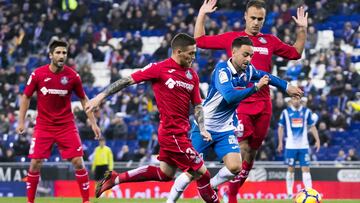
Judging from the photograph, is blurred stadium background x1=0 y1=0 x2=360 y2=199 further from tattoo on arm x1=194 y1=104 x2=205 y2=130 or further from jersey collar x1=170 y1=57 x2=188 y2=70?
jersey collar x1=170 y1=57 x2=188 y2=70

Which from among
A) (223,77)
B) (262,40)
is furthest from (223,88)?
(262,40)

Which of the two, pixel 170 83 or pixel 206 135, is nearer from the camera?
pixel 206 135

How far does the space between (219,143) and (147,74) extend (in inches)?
60.9

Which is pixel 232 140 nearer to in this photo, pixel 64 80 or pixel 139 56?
pixel 64 80

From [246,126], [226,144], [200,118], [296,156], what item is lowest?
[296,156]

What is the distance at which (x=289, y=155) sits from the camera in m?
21.5

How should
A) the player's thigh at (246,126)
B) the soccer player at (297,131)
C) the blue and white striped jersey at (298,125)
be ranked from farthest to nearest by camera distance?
1. the blue and white striped jersey at (298,125)
2. the soccer player at (297,131)
3. the player's thigh at (246,126)

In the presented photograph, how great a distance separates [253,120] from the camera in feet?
45.4

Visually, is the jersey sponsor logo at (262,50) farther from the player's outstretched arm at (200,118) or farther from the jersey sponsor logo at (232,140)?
the player's outstretched arm at (200,118)

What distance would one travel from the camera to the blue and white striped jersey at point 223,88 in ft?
40.8

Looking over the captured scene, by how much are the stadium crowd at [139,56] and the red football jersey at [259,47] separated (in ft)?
37.2

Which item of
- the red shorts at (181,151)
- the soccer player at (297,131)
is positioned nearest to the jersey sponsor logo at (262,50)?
the red shorts at (181,151)

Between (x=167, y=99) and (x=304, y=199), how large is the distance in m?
2.56

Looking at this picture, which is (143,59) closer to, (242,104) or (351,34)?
(351,34)
